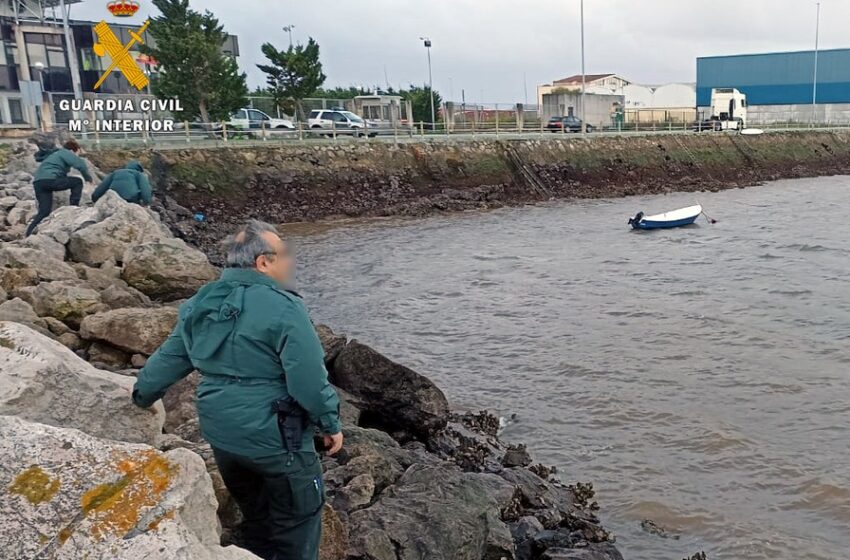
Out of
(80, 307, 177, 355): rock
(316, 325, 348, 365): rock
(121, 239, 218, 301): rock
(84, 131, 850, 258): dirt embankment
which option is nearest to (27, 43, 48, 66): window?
(84, 131, 850, 258): dirt embankment

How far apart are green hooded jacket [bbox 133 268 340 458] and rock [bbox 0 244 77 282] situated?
6956mm

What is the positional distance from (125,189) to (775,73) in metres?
85.5

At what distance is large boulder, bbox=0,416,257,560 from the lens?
8.61 ft

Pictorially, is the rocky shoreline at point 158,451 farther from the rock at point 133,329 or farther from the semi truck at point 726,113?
the semi truck at point 726,113

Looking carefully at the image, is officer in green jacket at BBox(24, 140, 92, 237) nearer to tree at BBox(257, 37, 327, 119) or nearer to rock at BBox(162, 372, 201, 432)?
rock at BBox(162, 372, 201, 432)

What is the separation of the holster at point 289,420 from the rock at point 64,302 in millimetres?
5677

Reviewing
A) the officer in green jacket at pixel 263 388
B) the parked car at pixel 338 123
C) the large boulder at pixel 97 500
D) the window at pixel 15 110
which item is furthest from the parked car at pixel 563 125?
the large boulder at pixel 97 500

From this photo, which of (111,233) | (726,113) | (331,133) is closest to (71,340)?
(111,233)

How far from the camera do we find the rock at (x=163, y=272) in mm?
10469

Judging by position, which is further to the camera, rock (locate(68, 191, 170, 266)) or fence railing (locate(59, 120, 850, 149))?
fence railing (locate(59, 120, 850, 149))

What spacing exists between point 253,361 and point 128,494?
2.88ft

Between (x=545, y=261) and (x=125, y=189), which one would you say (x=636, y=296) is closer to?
(x=545, y=261)

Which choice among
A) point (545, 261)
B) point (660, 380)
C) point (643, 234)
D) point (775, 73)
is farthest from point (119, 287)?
point (775, 73)

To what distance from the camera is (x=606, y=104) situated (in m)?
61.6
